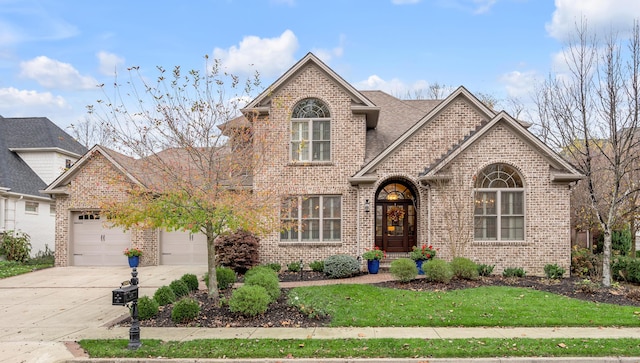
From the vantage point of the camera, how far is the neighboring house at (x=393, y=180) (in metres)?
15.3

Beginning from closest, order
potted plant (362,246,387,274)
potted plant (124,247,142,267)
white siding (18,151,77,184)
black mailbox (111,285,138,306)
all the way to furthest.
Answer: black mailbox (111,285,138,306) < potted plant (362,246,387,274) < potted plant (124,247,142,267) < white siding (18,151,77,184)

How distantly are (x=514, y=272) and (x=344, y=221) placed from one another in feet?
19.7

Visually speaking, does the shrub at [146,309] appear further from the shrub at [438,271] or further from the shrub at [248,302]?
the shrub at [438,271]

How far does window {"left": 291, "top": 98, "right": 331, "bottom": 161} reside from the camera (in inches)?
671

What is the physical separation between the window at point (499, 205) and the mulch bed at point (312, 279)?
1619 millimetres

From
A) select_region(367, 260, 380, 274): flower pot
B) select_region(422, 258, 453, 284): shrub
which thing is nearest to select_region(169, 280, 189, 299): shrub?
select_region(367, 260, 380, 274): flower pot

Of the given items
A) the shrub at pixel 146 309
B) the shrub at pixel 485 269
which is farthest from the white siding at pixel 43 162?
the shrub at pixel 485 269

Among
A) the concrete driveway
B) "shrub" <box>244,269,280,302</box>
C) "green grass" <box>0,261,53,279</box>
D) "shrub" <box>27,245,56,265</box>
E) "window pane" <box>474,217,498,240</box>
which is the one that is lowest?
"shrub" <box>27,245,56,265</box>

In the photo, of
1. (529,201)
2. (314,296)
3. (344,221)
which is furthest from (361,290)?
(529,201)

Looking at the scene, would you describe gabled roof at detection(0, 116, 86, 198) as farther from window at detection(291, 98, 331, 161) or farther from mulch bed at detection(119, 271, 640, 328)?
mulch bed at detection(119, 271, 640, 328)

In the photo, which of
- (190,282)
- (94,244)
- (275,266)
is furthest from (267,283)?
(94,244)

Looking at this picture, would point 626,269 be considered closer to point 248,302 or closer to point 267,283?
point 267,283

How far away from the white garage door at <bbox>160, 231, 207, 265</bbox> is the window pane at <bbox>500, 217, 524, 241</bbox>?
1187 centimetres

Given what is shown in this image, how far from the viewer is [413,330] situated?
8.67m
